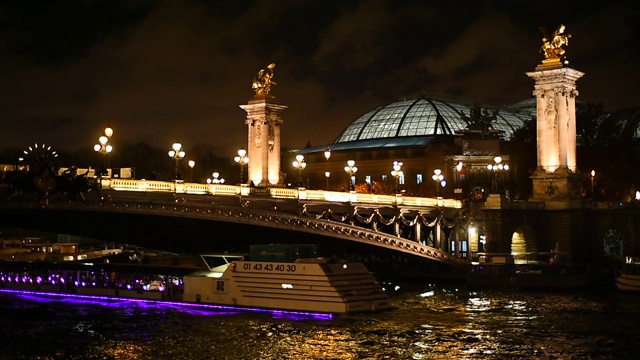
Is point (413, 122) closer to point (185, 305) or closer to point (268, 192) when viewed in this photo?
point (268, 192)

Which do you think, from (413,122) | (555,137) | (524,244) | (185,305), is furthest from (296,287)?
(413,122)

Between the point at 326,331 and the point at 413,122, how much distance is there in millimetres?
88297

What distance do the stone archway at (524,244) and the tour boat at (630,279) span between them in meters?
11.4

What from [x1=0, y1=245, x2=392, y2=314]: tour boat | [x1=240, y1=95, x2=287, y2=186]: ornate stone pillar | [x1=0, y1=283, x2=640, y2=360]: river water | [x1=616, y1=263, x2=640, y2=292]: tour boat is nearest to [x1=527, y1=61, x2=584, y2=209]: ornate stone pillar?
[x1=616, y1=263, x2=640, y2=292]: tour boat

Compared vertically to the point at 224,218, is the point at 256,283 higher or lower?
lower

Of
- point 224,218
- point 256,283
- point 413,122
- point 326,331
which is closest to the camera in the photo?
point 326,331

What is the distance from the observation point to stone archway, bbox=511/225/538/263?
77625 mm

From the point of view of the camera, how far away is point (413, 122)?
13200 cm

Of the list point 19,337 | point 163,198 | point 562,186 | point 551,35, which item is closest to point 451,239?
point 562,186

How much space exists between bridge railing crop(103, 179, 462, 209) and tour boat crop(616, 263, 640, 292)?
47.0 ft

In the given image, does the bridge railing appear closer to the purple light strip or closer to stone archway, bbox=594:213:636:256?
the purple light strip

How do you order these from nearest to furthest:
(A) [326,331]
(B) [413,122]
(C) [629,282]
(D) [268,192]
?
(A) [326,331], (D) [268,192], (C) [629,282], (B) [413,122]

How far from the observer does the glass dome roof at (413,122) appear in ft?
428

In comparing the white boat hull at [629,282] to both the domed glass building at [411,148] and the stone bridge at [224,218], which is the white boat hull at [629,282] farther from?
the domed glass building at [411,148]
